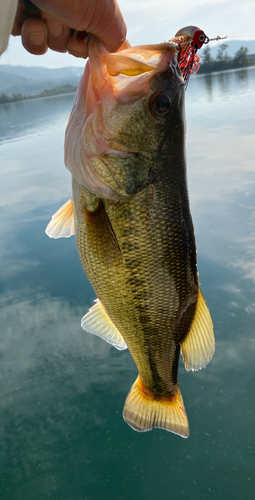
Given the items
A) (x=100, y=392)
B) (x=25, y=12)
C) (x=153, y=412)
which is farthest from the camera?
(x=100, y=392)

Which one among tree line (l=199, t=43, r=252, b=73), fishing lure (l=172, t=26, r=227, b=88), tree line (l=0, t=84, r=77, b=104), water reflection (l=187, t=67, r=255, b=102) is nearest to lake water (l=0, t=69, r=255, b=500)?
fishing lure (l=172, t=26, r=227, b=88)

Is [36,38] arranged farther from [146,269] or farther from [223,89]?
[223,89]

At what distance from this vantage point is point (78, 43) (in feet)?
4.17

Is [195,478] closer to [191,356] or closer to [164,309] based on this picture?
[191,356]

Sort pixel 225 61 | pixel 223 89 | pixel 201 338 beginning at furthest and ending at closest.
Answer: pixel 225 61 < pixel 223 89 < pixel 201 338

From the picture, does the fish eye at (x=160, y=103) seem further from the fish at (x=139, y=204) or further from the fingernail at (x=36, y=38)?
the fingernail at (x=36, y=38)

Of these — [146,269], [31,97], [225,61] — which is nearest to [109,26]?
[146,269]

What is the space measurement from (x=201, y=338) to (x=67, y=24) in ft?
4.68

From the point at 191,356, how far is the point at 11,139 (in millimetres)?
13026

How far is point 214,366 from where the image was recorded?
2984 mm

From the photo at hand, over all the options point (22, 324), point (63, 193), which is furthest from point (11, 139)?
point (22, 324)

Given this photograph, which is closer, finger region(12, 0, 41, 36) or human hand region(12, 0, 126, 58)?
human hand region(12, 0, 126, 58)

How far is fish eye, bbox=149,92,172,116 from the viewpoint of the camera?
1.25 m

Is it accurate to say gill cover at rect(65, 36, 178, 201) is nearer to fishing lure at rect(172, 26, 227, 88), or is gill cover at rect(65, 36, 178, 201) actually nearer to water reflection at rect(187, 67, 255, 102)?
fishing lure at rect(172, 26, 227, 88)
